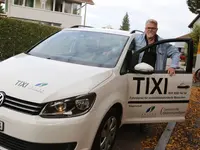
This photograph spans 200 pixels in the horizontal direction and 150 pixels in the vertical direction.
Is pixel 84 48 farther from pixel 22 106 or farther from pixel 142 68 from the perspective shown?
pixel 22 106

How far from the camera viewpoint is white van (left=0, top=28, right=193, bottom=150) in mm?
3123

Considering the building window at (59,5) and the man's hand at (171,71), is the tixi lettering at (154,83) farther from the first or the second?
the building window at (59,5)

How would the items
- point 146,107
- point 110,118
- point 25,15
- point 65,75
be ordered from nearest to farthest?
point 65,75 → point 110,118 → point 146,107 → point 25,15

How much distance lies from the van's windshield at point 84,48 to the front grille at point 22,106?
1235mm

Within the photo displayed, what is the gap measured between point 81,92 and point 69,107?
0.21m

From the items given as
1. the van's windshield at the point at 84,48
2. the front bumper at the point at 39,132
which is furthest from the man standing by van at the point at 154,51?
the front bumper at the point at 39,132

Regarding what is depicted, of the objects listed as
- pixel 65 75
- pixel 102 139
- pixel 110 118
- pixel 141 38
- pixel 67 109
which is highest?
pixel 141 38

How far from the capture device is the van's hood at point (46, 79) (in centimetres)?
323

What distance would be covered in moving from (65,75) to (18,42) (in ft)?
45.1

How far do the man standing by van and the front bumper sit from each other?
2140 millimetres

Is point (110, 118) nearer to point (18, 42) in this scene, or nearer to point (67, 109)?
point (67, 109)

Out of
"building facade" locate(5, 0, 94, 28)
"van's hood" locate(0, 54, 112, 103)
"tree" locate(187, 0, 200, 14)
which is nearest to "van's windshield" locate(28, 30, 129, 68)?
"van's hood" locate(0, 54, 112, 103)

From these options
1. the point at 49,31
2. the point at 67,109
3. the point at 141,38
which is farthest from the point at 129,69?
the point at 49,31

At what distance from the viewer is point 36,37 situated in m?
17.9
